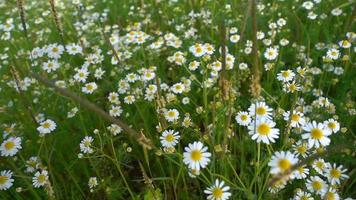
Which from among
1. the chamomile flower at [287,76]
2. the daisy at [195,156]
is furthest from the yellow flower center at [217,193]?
the chamomile flower at [287,76]

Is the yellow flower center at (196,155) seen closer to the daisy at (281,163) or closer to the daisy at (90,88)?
the daisy at (281,163)

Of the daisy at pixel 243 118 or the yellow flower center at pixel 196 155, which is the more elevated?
the daisy at pixel 243 118

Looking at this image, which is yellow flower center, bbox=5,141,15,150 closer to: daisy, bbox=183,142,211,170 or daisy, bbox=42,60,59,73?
daisy, bbox=42,60,59,73

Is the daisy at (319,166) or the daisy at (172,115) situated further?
the daisy at (172,115)

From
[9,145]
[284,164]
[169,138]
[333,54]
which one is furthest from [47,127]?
[333,54]

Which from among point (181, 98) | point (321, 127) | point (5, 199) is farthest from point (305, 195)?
point (5, 199)

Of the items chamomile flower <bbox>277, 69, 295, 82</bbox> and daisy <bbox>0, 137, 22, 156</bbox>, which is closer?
daisy <bbox>0, 137, 22, 156</bbox>

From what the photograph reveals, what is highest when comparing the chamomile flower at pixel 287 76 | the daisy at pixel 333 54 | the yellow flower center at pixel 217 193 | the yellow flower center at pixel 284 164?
the daisy at pixel 333 54

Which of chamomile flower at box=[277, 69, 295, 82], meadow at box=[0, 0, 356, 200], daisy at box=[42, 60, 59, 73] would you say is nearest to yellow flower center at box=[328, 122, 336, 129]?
meadow at box=[0, 0, 356, 200]
